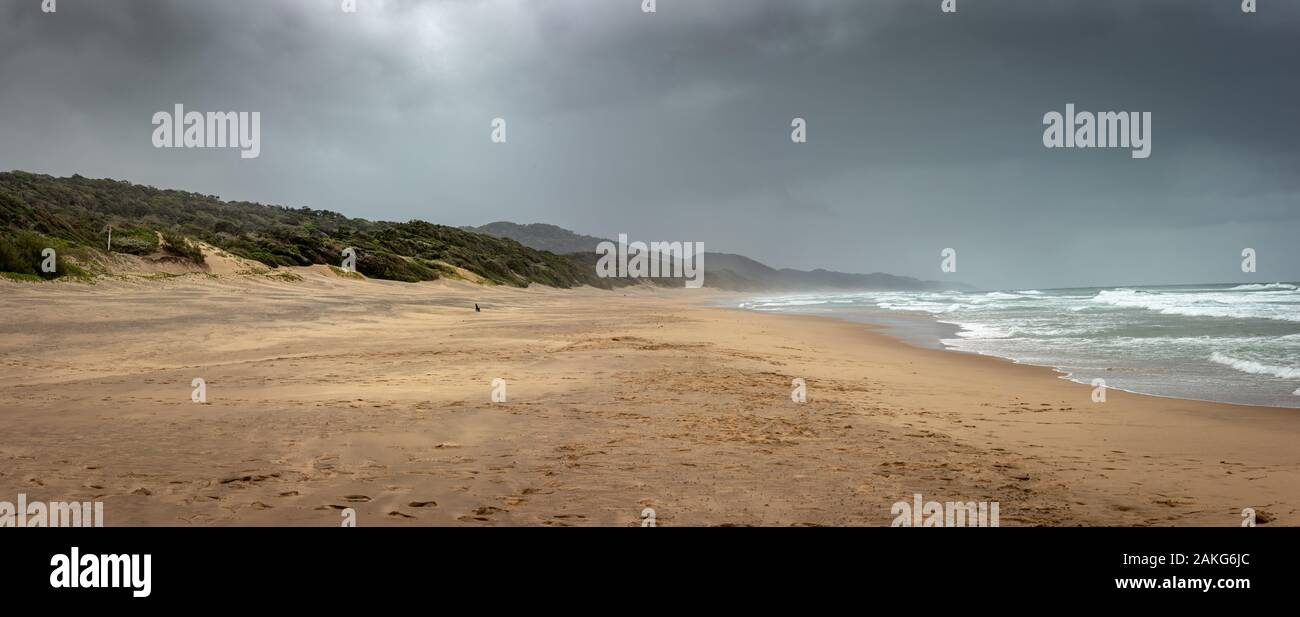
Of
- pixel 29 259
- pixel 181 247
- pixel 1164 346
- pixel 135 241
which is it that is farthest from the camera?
pixel 181 247

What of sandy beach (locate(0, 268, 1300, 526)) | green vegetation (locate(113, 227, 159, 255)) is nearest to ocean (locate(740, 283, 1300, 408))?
sandy beach (locate(0, 268, 1300, 526))

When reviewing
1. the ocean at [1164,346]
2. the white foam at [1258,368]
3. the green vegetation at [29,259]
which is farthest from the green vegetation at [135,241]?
the white foam at [1258,368]

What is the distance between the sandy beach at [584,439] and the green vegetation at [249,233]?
56.7 feet

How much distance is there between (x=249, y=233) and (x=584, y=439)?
54.8 meters

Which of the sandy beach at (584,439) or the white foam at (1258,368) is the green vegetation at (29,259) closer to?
the sandy beach at (584,439)

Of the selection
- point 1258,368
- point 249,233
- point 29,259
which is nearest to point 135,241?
point 29,259

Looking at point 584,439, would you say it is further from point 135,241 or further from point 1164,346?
point 135,241

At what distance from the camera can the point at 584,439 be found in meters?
6.67

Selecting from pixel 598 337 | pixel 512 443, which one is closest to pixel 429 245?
pixel 598 337

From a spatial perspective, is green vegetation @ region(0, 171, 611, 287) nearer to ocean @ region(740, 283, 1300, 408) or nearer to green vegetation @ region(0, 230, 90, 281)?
green vegetation @ region(0, 230, 90, 281)

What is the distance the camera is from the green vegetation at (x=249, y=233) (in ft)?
103
